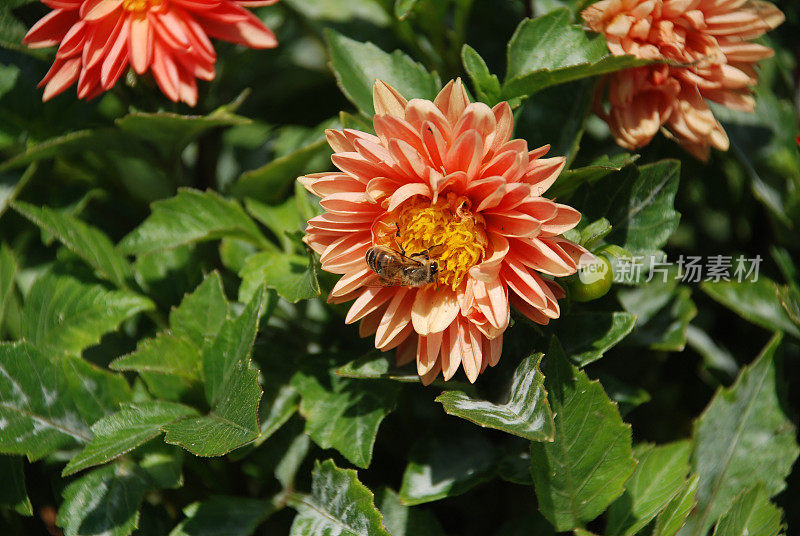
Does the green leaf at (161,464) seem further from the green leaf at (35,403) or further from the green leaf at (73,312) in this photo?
the green leaf at (73,312)

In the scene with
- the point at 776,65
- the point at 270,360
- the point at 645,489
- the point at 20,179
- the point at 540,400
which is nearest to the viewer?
the point at 540,400

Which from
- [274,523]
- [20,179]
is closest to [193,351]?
[274,523]

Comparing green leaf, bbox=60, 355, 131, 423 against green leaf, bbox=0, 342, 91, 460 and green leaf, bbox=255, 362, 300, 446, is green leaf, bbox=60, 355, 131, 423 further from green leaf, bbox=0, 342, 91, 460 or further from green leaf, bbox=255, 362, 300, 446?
green leaf, bbox=255, 362, 300, 446

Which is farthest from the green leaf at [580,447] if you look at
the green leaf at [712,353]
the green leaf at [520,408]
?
the green leaf at [712,353]

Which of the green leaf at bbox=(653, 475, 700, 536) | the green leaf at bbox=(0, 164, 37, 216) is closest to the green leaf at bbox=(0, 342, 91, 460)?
the green leaf at bbox=(0, 164, 37, 216)

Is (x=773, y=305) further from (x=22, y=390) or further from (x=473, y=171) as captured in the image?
(x=22, y=390)

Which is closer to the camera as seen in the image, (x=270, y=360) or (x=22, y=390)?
(x=22, y=390)

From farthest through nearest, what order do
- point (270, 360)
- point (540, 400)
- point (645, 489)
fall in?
point (270, 360), point (645, 489), point (540, 400)
